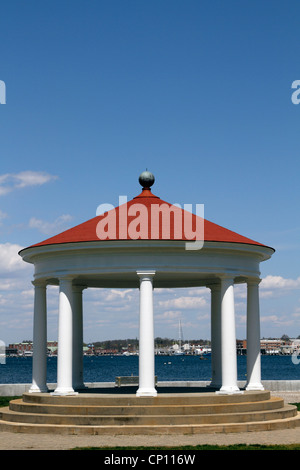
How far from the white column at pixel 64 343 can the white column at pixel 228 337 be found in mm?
6292

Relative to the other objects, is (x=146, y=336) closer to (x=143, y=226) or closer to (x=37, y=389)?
(x=143, y=226)

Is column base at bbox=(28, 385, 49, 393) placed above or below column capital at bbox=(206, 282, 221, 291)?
below

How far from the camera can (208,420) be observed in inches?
1101

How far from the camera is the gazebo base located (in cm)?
2728

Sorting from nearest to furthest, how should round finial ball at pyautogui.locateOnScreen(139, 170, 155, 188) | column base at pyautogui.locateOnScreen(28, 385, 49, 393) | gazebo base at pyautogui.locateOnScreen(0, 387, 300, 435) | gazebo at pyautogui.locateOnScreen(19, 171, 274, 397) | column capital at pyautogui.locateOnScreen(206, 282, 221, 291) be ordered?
gazebo base at pyautogui.locateOnScreen(0, 387, 300, 435), gazebo at pyautogui.locateOnScreen(19, 171, 274, 397), column base at pyautogui.locateOnScreen(28, 385, 49, 393), round finial ball at pyautogui.locateOnScreen(139, 170, 155, 188), column capital at pyautogui.locateOnScreen(206, 282, 221, 291)

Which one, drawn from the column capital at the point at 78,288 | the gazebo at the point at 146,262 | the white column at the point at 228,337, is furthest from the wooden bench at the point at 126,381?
the white column at the point at 228,337

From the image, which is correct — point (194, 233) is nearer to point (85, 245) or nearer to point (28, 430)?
point (85, 245)

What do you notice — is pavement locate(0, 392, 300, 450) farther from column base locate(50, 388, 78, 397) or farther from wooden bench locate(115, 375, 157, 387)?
wooden bench locate(115, 375, 157, 387)

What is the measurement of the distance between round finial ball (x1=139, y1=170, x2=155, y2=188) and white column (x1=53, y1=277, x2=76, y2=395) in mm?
6480

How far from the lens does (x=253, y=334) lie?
114 ft

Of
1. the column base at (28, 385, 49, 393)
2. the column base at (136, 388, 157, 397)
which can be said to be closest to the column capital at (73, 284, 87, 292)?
the column base at (28, 385, 49, 393)

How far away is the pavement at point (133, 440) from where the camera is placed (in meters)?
24.5
